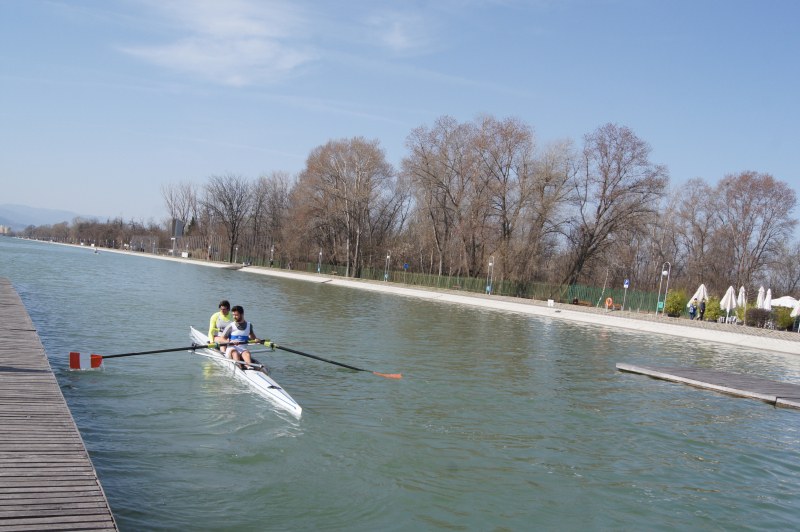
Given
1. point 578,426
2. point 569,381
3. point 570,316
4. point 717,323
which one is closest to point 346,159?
point 570,316

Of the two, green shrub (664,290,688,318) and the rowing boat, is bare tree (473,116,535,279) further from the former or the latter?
the rowing boat

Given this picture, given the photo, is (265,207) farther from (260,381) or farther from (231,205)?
(260,381)

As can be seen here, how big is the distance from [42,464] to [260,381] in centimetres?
561

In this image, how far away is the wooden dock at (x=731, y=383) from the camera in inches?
585

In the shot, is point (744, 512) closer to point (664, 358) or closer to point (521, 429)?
point (521, 429)

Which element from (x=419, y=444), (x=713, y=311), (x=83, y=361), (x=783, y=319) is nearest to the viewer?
(x=419, y=444)

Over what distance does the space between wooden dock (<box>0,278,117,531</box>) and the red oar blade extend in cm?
163

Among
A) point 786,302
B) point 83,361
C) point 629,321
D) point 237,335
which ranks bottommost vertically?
point 83,361

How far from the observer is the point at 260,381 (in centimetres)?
1159

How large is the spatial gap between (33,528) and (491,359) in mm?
14634

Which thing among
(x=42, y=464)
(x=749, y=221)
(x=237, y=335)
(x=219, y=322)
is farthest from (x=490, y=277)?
(x=42, y=464)

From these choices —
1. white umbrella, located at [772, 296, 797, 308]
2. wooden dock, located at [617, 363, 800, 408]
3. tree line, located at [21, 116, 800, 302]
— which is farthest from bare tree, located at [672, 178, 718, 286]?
wooden dock, located at [617, 363, 800, 408]

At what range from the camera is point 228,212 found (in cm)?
9900

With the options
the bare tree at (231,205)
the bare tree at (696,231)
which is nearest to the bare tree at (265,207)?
the bare tree at (231,205)
